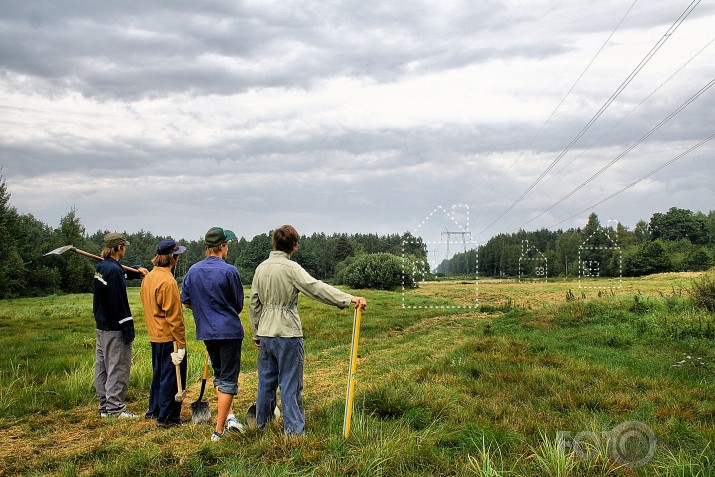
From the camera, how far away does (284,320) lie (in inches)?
228

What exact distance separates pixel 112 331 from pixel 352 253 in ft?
258

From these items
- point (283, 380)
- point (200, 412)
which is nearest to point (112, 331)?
point (200, 412)

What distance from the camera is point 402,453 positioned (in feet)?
16.4

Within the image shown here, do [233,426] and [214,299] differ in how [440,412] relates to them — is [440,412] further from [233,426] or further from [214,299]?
[214,299]

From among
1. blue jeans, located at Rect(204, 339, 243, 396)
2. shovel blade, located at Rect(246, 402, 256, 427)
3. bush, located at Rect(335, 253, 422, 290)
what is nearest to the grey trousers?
blue jeans, located at Rect(204, 339, 243, 396)

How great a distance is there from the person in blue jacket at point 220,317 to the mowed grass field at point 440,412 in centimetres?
58

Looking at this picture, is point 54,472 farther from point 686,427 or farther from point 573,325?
point 573,325

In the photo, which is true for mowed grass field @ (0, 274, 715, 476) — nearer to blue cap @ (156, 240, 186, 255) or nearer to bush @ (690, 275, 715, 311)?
bush @ (690, 275, 715, 311)

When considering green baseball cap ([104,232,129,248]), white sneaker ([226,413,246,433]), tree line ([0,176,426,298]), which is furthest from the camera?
tree line ([0,176,426,298])

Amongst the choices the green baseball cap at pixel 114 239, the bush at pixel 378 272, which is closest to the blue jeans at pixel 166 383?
the green baseball cap at pixel 114 239

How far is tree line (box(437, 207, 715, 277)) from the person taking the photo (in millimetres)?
53438

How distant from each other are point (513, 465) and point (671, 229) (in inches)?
4191

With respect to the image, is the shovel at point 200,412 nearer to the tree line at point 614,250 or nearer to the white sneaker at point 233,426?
the white sneaker at point 233,426

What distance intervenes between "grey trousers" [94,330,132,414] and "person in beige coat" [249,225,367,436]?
281cm
